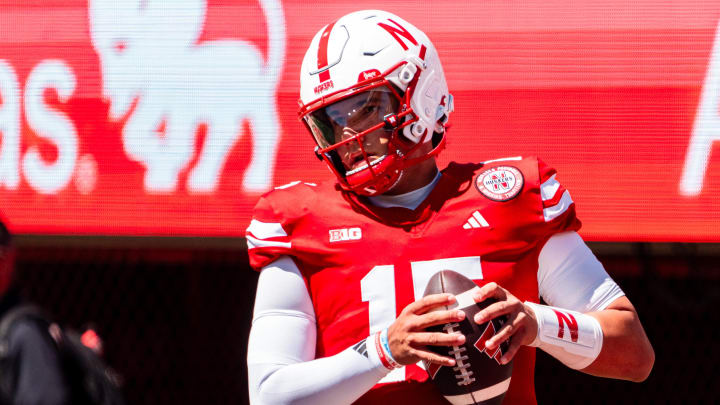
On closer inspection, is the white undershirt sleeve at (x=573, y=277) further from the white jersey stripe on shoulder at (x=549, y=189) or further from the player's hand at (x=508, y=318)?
the player's hand at (x=508, y=318)

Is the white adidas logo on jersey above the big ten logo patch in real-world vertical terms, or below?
above

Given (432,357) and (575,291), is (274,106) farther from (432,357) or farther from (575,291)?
(432,357)

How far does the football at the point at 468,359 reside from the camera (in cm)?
139

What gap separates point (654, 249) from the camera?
2.71 m

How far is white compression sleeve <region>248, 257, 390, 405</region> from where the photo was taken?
1443mm

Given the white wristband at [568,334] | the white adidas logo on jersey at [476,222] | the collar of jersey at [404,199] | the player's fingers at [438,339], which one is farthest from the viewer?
the collar of jersey at [404,199]

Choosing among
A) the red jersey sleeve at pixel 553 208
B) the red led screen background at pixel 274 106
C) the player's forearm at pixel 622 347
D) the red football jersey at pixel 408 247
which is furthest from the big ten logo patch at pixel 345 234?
the red led screen background at pixel 274 106

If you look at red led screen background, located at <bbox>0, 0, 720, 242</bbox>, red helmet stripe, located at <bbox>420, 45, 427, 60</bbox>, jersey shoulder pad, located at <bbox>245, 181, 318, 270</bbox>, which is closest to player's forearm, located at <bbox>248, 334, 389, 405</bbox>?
jersey shoulder pad, located at <bbox>245, 181, 318, 270</bbox>

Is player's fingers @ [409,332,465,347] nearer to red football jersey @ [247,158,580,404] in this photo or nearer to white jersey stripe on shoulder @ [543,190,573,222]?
red football jersey @ [247,158,580,404]

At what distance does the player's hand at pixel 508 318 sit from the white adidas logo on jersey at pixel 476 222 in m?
0.17

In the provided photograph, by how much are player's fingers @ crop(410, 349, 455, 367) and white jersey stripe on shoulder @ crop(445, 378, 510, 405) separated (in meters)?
0.08

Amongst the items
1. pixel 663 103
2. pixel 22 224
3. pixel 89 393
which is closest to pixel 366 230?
pixel 89 393

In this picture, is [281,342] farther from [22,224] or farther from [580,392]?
[580,392]

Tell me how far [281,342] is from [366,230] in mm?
246
